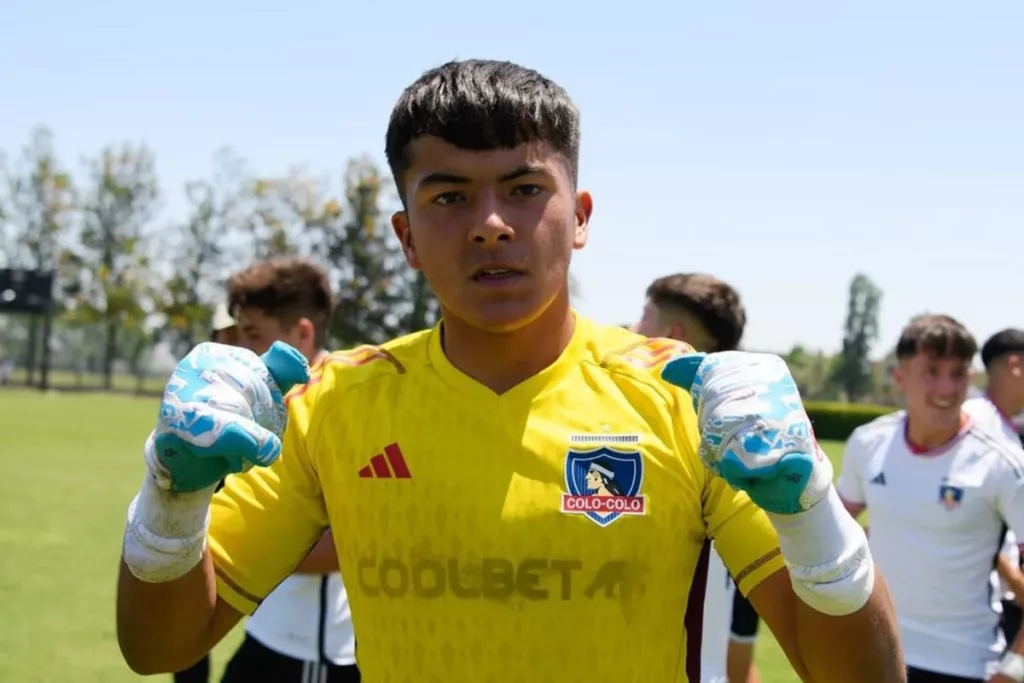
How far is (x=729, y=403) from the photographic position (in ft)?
6.61

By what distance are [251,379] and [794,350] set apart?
276 ft

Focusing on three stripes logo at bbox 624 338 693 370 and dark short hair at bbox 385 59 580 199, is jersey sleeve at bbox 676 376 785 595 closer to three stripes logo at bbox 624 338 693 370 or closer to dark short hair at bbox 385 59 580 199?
three stripes logo at bbox 624 338 693 370

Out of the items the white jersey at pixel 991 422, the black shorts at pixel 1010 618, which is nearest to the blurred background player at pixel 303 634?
the white jersey at pixel 991 422

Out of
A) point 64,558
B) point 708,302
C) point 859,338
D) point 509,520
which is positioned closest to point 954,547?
point 708,302

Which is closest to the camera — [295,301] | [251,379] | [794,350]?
[251,379]

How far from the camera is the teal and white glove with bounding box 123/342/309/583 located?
2072 mm

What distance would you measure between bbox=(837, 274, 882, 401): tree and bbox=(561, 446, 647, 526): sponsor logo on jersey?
80.3 meters

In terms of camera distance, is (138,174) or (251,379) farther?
(138,174)

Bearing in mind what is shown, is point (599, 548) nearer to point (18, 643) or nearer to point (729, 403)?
point (729, 403)

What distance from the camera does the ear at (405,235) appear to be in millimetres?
2490

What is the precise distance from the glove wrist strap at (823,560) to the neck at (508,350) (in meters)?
0.64

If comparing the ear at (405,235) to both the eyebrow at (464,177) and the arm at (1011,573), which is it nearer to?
the eyebrow at (464,177)

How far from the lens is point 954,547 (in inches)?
199

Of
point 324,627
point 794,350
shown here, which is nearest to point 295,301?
point 324,627
